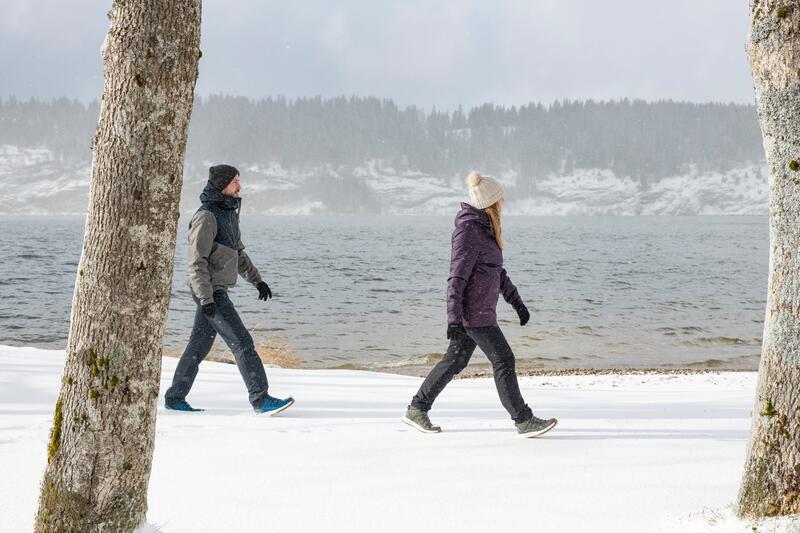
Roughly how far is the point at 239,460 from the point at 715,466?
9.78ft

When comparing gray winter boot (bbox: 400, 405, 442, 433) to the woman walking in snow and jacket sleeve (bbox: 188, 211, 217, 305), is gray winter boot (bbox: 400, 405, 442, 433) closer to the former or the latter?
the woman walking in snow

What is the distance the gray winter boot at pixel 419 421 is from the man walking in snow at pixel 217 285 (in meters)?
1.22

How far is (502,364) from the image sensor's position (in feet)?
16.1

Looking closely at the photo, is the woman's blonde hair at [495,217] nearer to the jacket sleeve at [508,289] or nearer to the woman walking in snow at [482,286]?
the woman walking in snow at [482,286]

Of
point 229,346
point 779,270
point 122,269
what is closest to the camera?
point 122,269

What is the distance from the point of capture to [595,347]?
19578 millimetres

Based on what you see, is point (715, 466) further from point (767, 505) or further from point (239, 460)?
point (239, 460)

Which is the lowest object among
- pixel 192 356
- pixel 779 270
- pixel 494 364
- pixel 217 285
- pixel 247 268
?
pixel 192 356

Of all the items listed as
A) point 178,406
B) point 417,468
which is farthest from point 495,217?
point 178,406

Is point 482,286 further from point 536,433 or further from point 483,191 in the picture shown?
point 536,433

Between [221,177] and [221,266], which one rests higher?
[221,177]

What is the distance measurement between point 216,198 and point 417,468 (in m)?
2.84

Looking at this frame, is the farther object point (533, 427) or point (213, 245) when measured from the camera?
point (213, 245)

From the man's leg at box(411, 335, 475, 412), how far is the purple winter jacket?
0.79ft
